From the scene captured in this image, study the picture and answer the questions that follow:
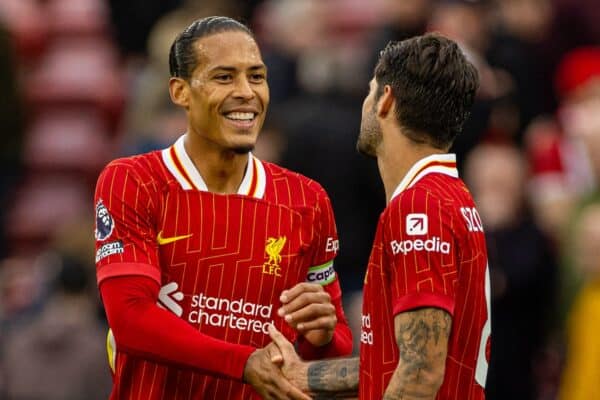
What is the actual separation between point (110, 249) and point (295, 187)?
85 cm

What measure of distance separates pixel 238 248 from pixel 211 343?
441mm

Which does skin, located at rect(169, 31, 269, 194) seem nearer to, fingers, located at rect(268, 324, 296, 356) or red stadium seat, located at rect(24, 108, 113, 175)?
fingers, located at rect(268, 324, 296, 356)

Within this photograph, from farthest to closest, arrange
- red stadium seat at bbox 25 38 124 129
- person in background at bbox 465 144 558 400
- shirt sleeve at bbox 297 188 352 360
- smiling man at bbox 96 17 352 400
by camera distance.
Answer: red stadium seat at bbox 25 38 124 129
person in background at bbox 465 144 558 400
shirt sleeve at bbox 297 188 352 360
smiling man at bbox 96 17 352 400

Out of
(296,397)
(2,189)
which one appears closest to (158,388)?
(296,397)

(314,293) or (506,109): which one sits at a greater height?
(506,109)

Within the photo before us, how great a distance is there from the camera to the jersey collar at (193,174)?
6457 millimetres

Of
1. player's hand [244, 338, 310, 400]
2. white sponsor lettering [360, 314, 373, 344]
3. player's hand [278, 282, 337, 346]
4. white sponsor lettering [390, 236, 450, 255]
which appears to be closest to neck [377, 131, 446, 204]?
white sponsor lettering [390, 236, 450, 255]

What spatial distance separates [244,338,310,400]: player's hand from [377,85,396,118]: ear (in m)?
1.01

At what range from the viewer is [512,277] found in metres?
10.3

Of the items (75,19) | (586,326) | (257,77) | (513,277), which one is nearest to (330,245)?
(257,77)

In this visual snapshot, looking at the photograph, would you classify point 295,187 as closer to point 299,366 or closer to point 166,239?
point 166,239

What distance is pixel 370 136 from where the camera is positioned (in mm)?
6152

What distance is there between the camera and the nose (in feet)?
21.0

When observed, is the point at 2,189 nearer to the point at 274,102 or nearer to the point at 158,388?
the point at 274,102
